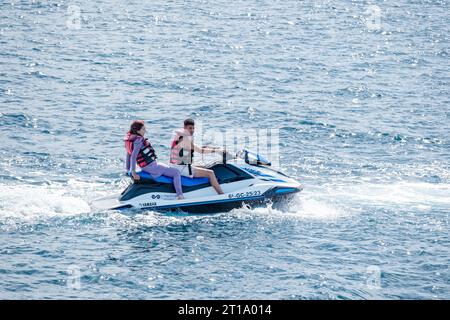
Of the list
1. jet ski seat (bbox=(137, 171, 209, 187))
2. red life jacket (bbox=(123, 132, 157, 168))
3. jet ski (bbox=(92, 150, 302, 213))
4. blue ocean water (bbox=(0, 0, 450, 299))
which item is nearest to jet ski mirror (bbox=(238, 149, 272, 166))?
jet ski (bbox=(92, 150, 302, 213))

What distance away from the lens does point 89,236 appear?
17.6 metres

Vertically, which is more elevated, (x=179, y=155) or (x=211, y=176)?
(x=179, y=155)

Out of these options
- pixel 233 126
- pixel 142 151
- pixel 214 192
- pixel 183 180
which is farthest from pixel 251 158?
pixel 233 126

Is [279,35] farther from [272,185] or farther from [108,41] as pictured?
[272,185]

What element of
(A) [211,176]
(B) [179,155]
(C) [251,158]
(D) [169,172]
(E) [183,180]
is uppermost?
(B) [179,155]

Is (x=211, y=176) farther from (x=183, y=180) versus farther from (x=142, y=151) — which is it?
(x=142, y=151)

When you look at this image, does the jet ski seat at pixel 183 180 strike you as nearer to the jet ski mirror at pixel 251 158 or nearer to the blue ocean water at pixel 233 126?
the blue ocean water at pixel 233 126

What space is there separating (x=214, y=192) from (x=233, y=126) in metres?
9.25

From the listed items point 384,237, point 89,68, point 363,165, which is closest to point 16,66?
point 89,68

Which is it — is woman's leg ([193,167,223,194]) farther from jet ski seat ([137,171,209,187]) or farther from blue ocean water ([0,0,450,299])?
blue ocean water ([0,0,450,299])

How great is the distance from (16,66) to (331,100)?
13096 mm

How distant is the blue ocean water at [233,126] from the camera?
16.1m

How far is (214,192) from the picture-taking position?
19406mm

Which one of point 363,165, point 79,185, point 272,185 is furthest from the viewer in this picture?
point 363,165
